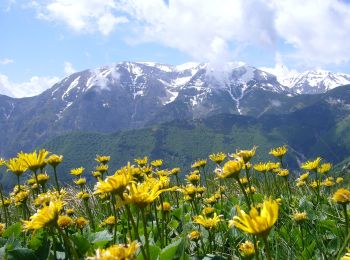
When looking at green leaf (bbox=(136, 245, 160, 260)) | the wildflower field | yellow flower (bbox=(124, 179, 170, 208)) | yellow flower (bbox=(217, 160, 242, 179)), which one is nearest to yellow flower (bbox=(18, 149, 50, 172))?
the wildflower field

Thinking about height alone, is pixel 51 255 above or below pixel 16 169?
below

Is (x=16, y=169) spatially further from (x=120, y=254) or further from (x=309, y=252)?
(x=120, y=254)

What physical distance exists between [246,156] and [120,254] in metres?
2.06

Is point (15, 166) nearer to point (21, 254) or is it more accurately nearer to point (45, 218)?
point (21, 254)

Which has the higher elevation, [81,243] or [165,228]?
[81,243]

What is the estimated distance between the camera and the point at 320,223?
15.5ft

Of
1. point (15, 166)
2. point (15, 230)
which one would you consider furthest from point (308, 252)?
point (15, 166)

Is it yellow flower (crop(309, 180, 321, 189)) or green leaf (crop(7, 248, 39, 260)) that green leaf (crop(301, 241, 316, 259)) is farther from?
green leaf (crop(7, 248, 39, 260))

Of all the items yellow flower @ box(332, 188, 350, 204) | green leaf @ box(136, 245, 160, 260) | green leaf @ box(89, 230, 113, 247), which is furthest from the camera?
green leaf @ box(89, 230, 113, 247)

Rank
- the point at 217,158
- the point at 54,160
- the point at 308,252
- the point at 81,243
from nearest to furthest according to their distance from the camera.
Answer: the point at 81,243 < the point at 308,252 < the point at 54,160 < the point at 217,158

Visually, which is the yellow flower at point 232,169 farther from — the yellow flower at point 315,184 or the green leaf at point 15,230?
the yellow flower at point 315,184

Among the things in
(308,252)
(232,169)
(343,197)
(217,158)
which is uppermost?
(232,169)

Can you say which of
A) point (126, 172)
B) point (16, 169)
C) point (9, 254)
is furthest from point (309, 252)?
point (16, 169)

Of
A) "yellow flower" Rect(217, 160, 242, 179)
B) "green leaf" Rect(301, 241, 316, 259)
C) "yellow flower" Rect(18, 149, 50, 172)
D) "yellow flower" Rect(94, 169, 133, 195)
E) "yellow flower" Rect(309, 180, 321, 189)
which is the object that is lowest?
"green leaf" Rect(301, 241, 316, 259)
